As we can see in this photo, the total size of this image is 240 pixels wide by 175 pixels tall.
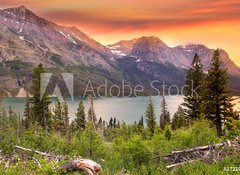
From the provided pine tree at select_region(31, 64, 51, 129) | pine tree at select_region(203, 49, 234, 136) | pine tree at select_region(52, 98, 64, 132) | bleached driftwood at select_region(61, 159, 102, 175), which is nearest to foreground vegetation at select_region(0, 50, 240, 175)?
pine tree at select_region(203, 49, 234, 136)

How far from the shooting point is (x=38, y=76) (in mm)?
68375

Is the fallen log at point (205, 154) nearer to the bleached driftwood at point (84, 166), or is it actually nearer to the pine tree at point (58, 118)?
the bleached driftwood at point (84, 166)

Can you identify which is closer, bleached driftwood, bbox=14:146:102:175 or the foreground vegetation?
bleached driftwood, bbox=14:146:102:175

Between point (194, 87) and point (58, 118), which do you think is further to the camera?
point (58, 118)

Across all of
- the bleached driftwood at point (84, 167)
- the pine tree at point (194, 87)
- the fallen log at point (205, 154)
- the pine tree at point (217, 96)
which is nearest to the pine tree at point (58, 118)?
the pine tree at point (194, 87)

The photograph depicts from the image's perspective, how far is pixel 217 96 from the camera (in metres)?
41.9

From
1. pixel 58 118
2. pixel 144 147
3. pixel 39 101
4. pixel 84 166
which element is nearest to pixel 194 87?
pixel 39 101

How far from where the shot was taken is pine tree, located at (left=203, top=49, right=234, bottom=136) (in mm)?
41812

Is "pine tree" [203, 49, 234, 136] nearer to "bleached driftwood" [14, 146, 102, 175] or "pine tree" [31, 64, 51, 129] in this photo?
"bleached driftwood" [14, 146, 102, 175]

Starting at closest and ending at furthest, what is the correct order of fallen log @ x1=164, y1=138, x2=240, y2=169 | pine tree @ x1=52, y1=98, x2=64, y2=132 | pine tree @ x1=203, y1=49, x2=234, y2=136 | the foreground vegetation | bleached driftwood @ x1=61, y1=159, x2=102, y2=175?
1. bleached driftwood @ x1=61, y1=159, x2=102, y2=175
2. the foreground vegetation
3. fallen log @ x1=164, y1=138, x2=240, y2=169
4. pine tree @ x1=203, y1=49, x2=234, y2=136
5. pine tree @ x1=52, y1=98, x2=64, y2=132

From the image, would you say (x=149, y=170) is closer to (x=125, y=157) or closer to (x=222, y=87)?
(x=125, y=157)

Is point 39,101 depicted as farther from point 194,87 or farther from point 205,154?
point 205,154

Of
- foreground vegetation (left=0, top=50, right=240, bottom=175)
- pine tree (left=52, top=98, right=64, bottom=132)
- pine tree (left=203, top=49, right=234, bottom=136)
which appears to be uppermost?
pine tree (left=203, top=49, right=234, bottom=136)

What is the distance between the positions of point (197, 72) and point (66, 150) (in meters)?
34.7
